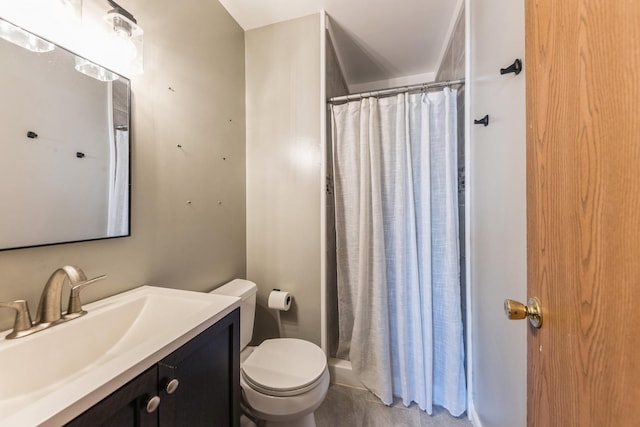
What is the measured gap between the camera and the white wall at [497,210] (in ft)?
2.80

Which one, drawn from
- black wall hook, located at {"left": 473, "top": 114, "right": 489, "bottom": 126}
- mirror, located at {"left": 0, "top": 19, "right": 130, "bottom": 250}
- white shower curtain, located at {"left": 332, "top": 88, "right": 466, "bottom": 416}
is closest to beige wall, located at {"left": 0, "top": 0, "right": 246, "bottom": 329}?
mirror, located at {"left": 0, "top": 19, "right": 130, "bottom": 250}

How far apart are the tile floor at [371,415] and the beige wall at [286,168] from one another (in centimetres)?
40

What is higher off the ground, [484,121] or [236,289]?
[484,121]

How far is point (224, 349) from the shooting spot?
0.82 meters

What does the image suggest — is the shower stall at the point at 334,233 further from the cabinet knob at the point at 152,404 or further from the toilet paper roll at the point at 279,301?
the cabinet knob at the point at 152,404

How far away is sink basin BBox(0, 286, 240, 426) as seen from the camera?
43 cm

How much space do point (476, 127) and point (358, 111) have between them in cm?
69

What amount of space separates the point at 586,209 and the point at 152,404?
0.95 metres

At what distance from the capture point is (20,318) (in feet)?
2.12

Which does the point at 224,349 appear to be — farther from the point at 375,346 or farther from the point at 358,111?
the point at 358,111

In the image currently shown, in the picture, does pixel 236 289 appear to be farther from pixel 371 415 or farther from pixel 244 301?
pixel 371 415

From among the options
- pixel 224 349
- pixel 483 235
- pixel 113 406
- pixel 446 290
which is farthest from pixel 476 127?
pixel 113 406

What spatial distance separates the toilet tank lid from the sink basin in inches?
A: 16.6

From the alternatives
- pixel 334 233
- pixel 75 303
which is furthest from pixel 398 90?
pixel 75 303
